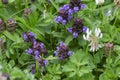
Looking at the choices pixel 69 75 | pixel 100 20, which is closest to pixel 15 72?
pixel 69 75

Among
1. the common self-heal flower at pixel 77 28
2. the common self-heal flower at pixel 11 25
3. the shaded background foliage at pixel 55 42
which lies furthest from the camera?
the common self-heal flower at pixel 11 25

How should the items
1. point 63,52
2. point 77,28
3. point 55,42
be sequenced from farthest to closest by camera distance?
point 55,42 < point 77,28 < point 63,52

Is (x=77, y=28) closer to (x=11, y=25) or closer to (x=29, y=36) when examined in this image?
(x=29, y=36)

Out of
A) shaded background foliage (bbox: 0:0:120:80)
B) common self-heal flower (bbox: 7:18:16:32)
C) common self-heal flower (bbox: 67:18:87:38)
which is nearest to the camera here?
shaded background foliage (bbox: 0:0:120:80)

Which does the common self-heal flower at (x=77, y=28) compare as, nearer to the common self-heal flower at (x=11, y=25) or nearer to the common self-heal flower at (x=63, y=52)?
the common self-heal flower at (x=63, y=52)

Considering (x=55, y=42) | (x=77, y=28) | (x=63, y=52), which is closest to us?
(x=63, y=52)

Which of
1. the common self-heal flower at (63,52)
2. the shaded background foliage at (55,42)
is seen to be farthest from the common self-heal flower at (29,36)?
the common self-heal flower at (63,52)

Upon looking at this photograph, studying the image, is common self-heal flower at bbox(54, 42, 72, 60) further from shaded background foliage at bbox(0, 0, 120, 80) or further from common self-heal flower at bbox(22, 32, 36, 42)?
common self-heal flower at bbox(22, 32, 36, 42)

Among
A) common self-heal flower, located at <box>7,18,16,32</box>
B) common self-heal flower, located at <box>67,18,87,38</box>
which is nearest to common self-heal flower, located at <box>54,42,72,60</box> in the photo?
common self-heal flower, located at <box>67,18,87,38</box>

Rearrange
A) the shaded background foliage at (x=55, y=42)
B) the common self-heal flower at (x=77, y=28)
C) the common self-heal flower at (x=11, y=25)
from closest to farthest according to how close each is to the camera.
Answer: the shaded background foliage at (x=55, y=42), the common self-heal flower at (x=77, y=28), the common self-heal flower at (x=11, y=25)

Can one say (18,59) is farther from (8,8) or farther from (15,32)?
(8,8)

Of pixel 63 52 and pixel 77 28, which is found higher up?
pixel 77 28

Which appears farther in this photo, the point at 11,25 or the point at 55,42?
Result: the point at 55,42

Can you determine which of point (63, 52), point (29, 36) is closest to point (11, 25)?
point (29, 36)
